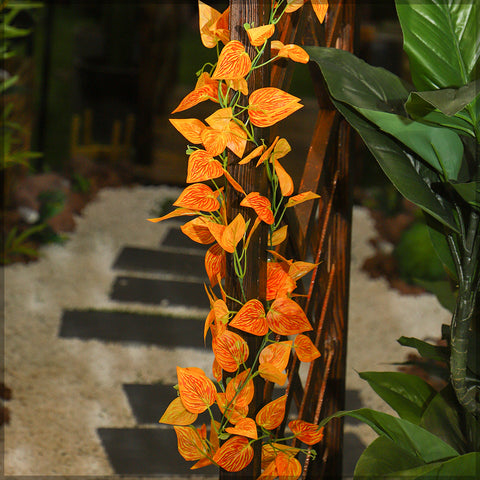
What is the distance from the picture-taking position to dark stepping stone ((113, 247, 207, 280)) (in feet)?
9.23

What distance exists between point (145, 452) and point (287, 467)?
96cm

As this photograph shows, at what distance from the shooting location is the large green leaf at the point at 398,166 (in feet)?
2.31

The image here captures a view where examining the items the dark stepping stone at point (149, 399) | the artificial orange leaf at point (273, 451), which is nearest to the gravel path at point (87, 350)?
the dark stepping stone at point (149, 399)

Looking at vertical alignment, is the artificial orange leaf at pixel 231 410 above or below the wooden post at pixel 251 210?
below

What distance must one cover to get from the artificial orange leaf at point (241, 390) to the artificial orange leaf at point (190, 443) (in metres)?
0.06

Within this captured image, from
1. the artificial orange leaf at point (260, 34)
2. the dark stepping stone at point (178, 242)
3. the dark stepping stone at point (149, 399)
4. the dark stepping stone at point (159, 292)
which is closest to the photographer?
the artificial orange leaf at point (260, 34)

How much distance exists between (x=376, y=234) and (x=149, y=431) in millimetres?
2103

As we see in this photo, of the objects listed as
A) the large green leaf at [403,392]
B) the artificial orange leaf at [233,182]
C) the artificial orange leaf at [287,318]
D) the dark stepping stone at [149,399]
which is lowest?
the dark stepping stone at [149,399]

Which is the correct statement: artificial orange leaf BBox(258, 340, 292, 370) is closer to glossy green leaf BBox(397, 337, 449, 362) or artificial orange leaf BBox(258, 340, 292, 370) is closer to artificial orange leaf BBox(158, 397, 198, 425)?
artificial orange leaf BBox(158, 397, 198, 425)

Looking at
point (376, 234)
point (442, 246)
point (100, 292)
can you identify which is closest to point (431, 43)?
point (442, 246)

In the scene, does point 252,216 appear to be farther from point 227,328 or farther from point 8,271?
point 8,271

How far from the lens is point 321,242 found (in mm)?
946

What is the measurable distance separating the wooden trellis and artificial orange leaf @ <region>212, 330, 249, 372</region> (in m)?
0.03

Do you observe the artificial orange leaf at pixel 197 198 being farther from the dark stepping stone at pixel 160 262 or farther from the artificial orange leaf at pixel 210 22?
the dark stepping stone at pixel 160 262
